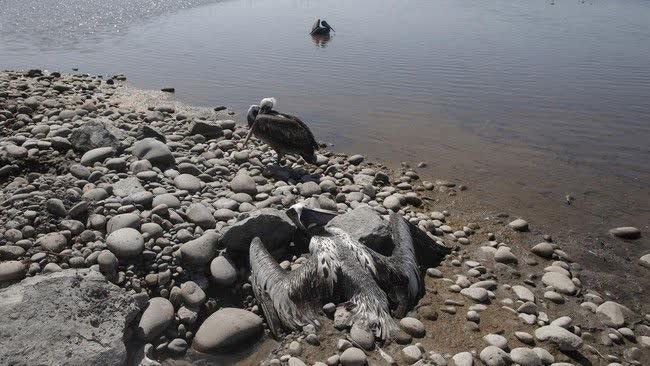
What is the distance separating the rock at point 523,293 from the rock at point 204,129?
632cm

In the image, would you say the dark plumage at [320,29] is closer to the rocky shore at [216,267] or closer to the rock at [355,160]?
the rock at [355,160]

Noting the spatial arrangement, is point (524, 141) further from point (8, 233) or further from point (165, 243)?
point (8, 233)

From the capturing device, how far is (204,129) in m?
9.61

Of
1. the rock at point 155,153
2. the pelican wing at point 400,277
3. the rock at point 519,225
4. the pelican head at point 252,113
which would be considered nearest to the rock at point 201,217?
the rock at point 155,153

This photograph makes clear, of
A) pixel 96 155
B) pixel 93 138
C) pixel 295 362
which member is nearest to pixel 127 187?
pixel 96 155

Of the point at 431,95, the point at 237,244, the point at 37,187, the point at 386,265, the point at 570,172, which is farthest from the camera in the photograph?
the point at 431,95

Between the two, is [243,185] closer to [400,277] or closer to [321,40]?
[400,277]

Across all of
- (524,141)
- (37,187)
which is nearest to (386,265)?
(37,187)

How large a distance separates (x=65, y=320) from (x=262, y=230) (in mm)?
2432

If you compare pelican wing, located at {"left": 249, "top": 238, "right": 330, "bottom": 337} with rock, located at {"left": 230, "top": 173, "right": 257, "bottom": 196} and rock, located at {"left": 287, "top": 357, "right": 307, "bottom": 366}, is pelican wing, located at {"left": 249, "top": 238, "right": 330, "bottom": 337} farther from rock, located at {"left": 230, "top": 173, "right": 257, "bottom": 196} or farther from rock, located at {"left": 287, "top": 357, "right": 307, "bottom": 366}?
rock, located at {"left": 230, "top": 173, "right": 257, "bottom": 196}

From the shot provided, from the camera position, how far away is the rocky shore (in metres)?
4.34

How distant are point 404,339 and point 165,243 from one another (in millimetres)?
2925

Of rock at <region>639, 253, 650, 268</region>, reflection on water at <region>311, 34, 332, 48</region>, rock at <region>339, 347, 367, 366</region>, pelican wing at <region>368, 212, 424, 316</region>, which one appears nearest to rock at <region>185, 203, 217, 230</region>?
pelican wing at <region>368, 212, 424, 316</region>

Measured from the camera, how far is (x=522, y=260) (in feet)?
21.2
